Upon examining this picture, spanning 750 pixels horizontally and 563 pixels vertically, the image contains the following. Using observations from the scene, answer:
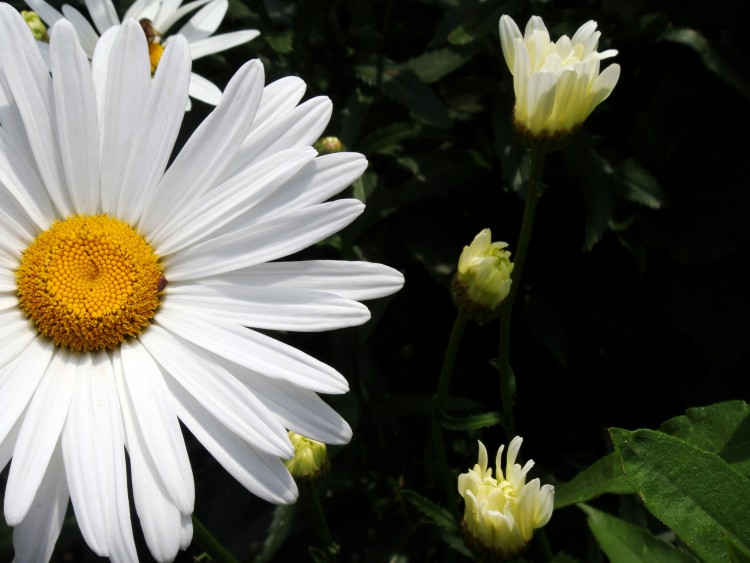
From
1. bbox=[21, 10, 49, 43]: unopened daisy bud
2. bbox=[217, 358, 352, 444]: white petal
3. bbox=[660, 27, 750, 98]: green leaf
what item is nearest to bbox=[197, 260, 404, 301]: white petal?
bbox=[217, 358, 352, 444]: white petal

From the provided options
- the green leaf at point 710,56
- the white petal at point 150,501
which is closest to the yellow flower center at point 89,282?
the white petal at point 150,501

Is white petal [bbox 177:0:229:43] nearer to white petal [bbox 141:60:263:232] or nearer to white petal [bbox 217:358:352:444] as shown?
white petal [bbox 141:60:263:232]

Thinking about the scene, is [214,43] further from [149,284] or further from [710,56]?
[710,56]

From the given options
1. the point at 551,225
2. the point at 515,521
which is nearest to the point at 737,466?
the point at 515,521

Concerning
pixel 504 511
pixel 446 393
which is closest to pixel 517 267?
pixel 446 393

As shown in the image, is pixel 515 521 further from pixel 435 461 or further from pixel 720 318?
pixel 720 318

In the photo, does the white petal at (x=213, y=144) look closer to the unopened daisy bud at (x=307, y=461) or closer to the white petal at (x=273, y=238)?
the white petal at (x=273, y=238)

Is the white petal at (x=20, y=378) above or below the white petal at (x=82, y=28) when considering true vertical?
below
